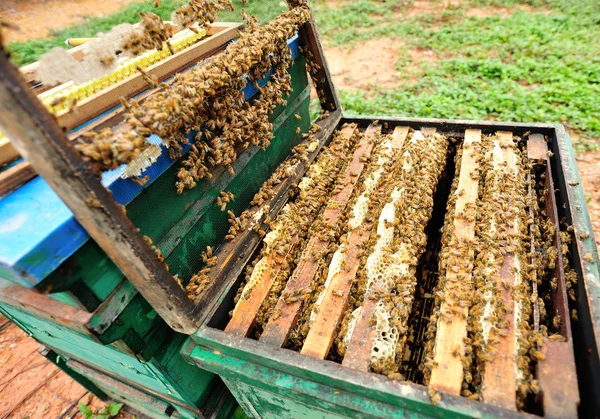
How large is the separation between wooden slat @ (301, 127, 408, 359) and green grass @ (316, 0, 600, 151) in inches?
163

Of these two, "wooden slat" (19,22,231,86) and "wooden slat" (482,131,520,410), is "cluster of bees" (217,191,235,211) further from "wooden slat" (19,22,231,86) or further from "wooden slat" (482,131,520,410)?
"wooden slat" (482,131,520,410)

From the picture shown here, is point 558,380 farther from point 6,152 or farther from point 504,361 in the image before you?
point 6,152

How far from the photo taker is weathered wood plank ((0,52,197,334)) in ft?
3.23

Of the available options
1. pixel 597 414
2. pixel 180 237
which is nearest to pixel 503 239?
pixel 597 414

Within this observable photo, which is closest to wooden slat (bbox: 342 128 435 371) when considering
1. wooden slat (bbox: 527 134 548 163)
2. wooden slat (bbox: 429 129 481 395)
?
wooden slat (bbox: 429 129 481 395)

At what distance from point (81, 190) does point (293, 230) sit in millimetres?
1298

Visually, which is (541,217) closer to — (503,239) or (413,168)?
(503,239)

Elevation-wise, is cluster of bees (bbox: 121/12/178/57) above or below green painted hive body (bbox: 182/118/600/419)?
above

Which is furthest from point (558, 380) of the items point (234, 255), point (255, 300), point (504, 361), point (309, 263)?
point (234, 255)

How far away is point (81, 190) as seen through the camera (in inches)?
46.4

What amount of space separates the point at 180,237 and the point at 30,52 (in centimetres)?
1111

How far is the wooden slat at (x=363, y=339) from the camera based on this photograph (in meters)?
1.61

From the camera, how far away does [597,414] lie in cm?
138

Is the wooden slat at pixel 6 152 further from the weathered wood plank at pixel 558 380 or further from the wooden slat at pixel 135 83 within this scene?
the weathered wood plank at pixel 558 380
